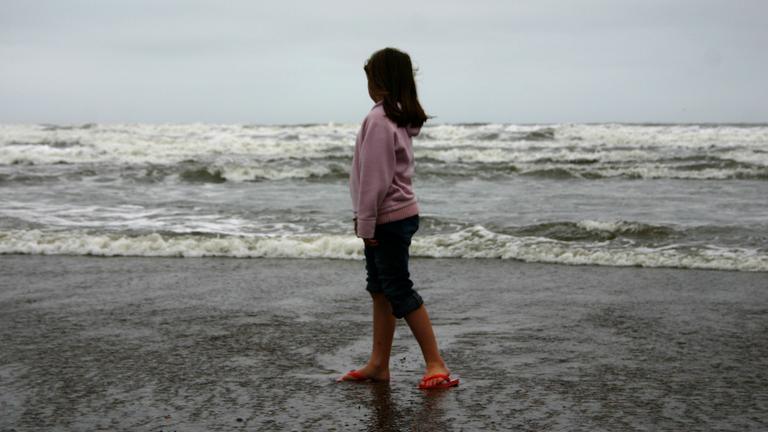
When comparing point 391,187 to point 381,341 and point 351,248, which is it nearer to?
point 381,341

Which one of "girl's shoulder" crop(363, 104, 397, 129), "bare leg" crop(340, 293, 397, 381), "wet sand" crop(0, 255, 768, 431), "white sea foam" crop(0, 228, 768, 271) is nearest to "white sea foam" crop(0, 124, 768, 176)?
"white sea foam" crop(0, 228, 768, 271)

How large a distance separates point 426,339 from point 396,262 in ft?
1.33

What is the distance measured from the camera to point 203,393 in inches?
155

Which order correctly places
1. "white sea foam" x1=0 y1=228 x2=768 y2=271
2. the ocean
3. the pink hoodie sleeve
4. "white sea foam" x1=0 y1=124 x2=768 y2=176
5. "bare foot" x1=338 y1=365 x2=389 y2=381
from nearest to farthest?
the pink hoodie sleeve
"bare foot" x1=338 y1=365 x2=389 y2=381
"white sea foam" x1=0 y1=228 x2=768 y2=271
the ocean
"white sea foam" x1=0 y1=124 x2=768 y2=176

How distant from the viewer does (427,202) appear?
14078 millimetres

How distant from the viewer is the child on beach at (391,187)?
12.5 ft

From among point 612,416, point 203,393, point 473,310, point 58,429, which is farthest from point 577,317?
point 58,429

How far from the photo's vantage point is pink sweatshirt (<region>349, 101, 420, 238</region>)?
3.80 m

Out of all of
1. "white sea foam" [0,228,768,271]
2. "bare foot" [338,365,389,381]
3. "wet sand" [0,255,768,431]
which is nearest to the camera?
"wet sand" [0,255,768,431]

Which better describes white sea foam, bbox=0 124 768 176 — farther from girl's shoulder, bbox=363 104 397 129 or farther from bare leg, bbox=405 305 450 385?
girl's shoulder, bbox=363 104 397 129

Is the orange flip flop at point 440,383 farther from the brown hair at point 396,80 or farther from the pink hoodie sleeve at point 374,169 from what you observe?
the brown hair at point 396,80

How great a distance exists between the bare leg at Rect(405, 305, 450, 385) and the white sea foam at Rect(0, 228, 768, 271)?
14.4ft

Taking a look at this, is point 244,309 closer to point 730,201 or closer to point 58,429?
point 58,429

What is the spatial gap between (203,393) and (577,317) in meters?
2.70
